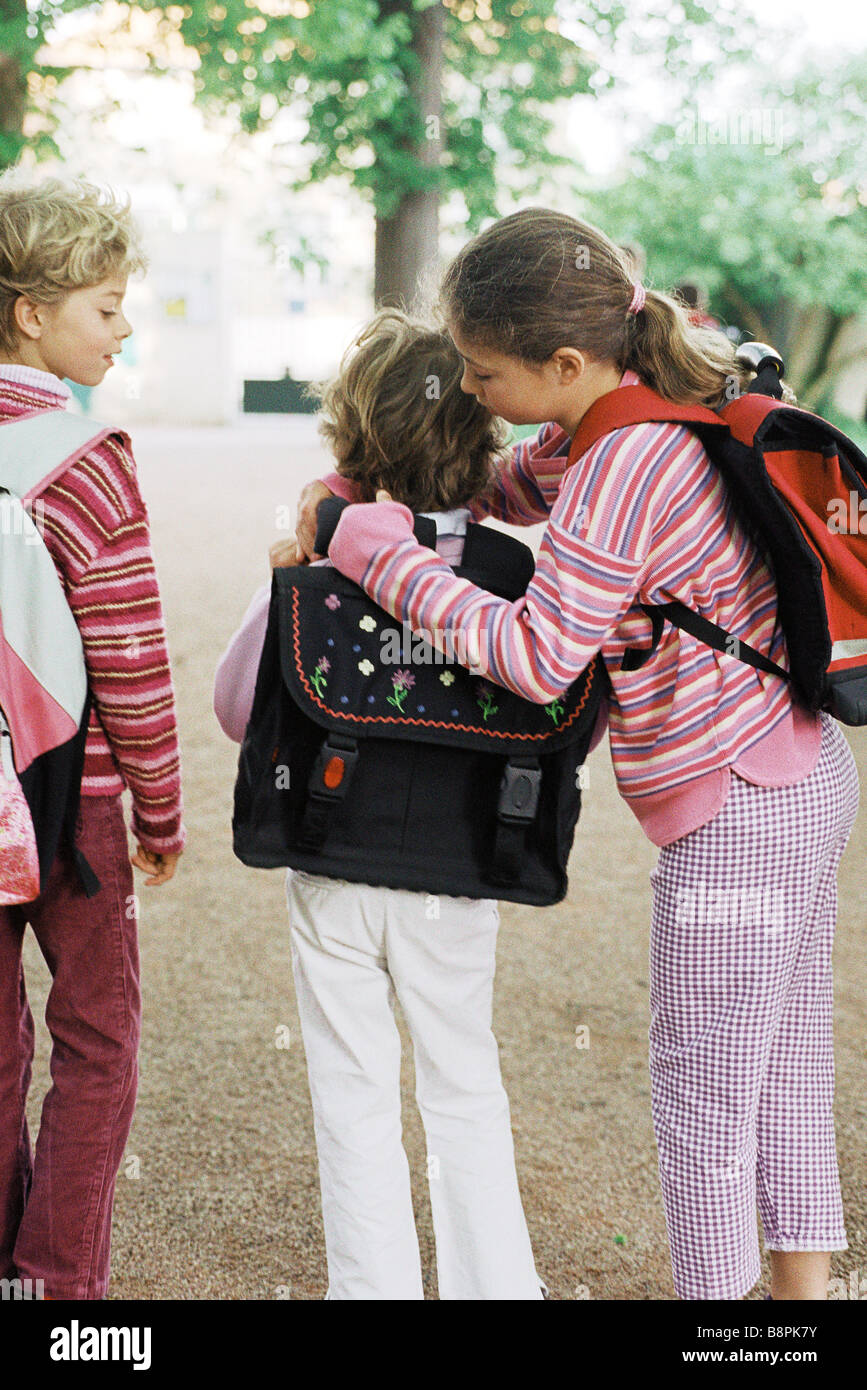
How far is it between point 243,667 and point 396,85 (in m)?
6.15

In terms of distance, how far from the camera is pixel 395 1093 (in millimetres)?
2141

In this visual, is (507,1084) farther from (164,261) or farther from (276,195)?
(164,261)

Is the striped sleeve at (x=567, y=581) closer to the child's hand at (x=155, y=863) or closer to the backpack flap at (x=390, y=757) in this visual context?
the backpack flap at (x=390, y=757)

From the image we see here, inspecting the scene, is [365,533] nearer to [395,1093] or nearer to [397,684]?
[397,684]

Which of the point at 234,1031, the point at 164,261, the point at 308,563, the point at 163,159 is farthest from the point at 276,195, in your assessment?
the point at 164,261

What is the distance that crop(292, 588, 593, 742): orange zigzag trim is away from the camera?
1951 millimetres

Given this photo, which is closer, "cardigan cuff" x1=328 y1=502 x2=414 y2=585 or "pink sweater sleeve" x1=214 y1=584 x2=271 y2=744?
"cardigan cuff" x1=328 y1=502 x2=414 y2=585

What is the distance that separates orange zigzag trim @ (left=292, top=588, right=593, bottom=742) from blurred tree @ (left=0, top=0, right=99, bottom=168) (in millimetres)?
5742

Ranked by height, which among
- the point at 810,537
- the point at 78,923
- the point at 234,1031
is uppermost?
the point at 810,537

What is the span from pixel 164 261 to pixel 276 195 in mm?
18760

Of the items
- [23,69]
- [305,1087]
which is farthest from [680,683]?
[23,69]

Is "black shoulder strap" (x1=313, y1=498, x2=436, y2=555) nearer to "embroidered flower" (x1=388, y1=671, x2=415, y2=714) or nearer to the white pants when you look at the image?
"embroidered flower" (x1=388, y1=671, x2=415, y2=714)

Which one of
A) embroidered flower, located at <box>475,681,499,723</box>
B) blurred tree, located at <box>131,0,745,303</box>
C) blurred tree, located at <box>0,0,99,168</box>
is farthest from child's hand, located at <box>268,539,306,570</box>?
blurred tree, located at <box>0,0,99,168</box>

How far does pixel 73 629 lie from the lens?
197 cm
